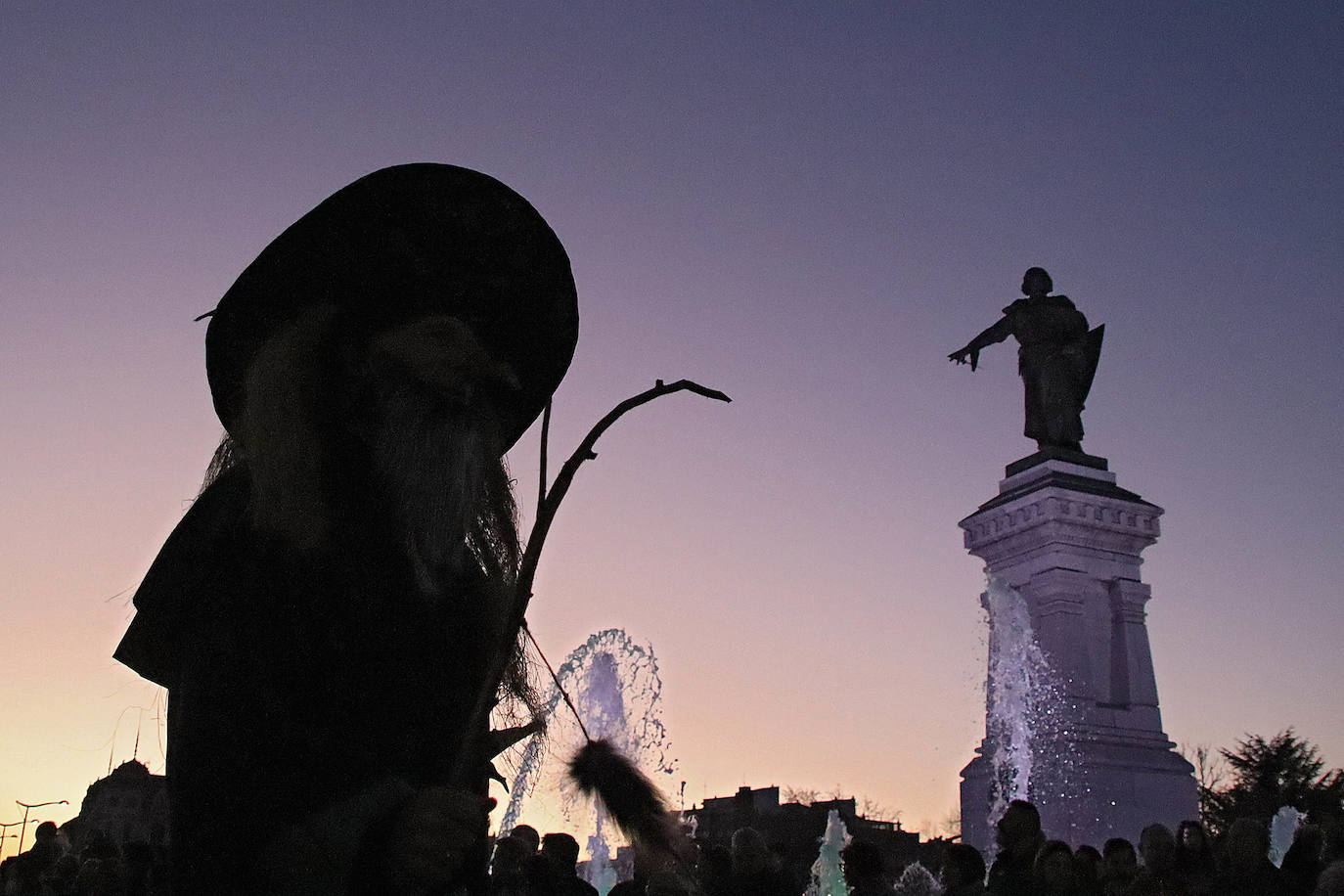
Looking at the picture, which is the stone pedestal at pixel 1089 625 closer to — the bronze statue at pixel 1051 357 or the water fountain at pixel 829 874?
the bronze statue at pixel 1051 357

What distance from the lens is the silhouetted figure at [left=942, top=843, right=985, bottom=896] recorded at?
268 inches

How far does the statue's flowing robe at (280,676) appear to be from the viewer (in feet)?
4.82

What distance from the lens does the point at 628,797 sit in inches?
69.3

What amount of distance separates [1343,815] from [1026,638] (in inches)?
399

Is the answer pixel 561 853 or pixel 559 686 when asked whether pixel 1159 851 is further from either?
pixel 559 686

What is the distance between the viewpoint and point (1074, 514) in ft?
52.4

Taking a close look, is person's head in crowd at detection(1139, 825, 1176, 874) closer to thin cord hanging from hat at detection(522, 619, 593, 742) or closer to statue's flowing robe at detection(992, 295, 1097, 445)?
thin cord hanging from hat at detection(522, 619, 593, 742)

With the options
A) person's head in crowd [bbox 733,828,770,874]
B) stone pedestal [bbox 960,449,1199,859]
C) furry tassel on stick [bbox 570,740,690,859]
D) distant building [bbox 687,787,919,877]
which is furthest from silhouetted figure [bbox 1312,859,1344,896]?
distant building [bbox 687,787,919,877]

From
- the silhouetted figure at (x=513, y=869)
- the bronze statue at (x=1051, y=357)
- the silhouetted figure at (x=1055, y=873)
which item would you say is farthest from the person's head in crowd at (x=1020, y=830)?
the bronze statue at (x=1051, y=357)

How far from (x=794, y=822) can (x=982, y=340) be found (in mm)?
25782

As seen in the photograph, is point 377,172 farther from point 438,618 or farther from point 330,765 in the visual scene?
point 330,765

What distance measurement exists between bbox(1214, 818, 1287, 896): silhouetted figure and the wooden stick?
5622mm

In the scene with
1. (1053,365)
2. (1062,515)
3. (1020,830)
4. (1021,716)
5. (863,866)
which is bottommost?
(863,866)

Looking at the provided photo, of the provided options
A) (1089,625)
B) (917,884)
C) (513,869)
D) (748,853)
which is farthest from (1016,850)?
(1089,625)
